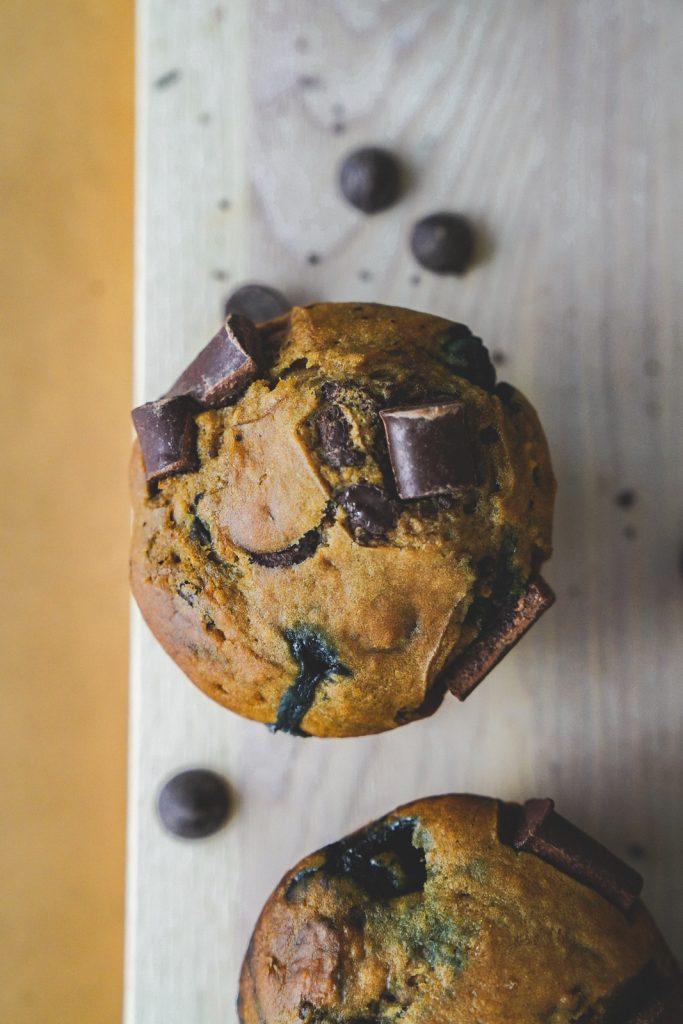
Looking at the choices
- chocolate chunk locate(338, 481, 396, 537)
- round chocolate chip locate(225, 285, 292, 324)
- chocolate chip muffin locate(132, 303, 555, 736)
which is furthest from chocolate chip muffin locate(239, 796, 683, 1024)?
round chocolate chip locate(225, 285, 292, 324)

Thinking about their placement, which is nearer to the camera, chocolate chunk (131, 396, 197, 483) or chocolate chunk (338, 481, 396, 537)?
chocolate chunk (338, 481, 396, 537)

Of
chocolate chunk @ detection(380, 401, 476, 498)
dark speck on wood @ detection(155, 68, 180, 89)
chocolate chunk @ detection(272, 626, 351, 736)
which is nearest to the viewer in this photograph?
chocolate chunk @ detection(380, 401, 476, 498)

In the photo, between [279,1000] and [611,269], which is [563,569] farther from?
[279,1000]

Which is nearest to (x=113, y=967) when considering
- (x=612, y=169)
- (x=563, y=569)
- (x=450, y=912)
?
(x=450, y=912)

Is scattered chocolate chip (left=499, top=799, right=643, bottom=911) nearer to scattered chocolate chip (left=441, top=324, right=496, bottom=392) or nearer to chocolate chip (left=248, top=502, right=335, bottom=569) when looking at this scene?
chocolate chip (left=248, top=502, right=335, bottom=569)

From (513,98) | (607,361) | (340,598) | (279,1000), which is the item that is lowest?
(279,1000)

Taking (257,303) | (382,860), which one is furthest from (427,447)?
(257,303)

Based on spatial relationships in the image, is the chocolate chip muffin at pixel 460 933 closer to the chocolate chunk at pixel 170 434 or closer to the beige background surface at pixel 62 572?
the chocolate chunk at pixel 170 434
